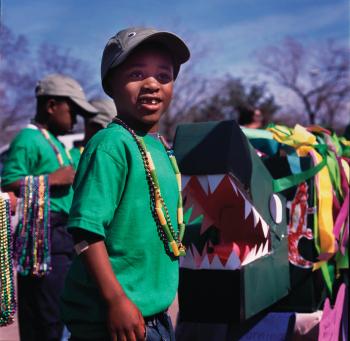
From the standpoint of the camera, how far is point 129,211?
1817mm

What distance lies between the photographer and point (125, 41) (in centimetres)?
190

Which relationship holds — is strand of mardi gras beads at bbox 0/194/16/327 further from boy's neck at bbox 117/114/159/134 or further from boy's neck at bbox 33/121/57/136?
boy's neck at bbox 33/121/57/136

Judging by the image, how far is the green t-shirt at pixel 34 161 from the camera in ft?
11.5

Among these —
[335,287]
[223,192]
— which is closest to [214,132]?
[223,192]

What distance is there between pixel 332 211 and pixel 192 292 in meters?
1.10

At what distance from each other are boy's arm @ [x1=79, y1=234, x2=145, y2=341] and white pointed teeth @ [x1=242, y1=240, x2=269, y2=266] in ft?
2.70

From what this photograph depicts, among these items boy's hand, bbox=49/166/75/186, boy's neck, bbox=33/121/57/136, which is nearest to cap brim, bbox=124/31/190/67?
boy's hand, bbox=49/166/75/186

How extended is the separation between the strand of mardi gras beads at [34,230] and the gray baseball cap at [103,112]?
1.10 m

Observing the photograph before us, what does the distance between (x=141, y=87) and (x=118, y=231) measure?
440 millimetres

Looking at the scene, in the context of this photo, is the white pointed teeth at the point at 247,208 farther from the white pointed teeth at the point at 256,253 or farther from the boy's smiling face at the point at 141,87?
the boy's smiling face at the point at 141,87

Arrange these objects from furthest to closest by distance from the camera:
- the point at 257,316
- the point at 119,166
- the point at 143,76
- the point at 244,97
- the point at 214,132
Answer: the point at 244,97 → the point at 257,316 → the point at 214,132 → the point at 143,76 → the point at 119,166

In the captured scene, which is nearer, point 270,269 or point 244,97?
point 270,269

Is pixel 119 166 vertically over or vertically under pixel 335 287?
over

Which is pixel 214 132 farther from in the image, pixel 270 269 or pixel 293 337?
pixel 293 337
